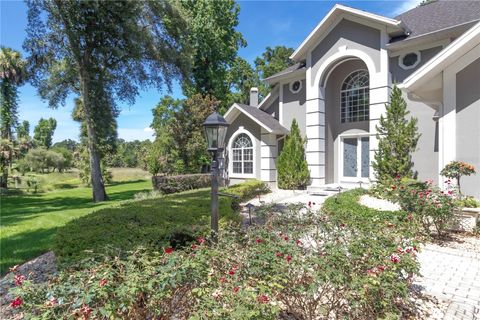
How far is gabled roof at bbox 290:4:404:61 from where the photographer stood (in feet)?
37.7

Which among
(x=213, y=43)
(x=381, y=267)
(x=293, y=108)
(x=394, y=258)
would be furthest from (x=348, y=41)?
(x=213, y=43)

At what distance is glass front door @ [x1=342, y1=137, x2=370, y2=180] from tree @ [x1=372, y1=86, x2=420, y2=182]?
6.65 ft

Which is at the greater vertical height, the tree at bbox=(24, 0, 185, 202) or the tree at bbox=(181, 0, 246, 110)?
the tree at bbox=(181, 0, 246, 110)

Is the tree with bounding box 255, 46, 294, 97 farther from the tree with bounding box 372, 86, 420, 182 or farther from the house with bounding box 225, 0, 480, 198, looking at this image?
the tree with bounding box 372, 86, 420, 182

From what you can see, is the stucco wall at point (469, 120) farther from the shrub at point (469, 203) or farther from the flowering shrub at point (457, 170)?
the shrub at point (469, 203)

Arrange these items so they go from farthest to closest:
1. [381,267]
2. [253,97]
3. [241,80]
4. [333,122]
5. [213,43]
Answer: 1. [241,80]
2. [213,43]
3. [253,97]
4. [333,122]
5. [381,267]

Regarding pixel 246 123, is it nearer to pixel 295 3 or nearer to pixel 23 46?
pixel 295 3

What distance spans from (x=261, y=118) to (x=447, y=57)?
939 cm

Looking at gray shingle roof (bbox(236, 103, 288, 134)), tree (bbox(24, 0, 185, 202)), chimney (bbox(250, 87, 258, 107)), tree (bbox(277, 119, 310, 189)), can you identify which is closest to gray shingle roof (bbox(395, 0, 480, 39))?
tree (bbox(277, 119, 310, 189))

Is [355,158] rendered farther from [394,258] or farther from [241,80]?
[241,80]

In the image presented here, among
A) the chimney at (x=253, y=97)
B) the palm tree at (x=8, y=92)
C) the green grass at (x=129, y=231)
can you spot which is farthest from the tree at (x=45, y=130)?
the green grass at (x=129, y=231)

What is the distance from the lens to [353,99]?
14.2 metres

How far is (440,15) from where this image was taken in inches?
486

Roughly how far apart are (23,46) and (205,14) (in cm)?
1657
